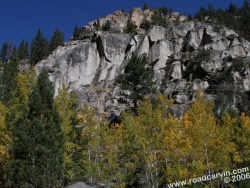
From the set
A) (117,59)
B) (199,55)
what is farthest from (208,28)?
(117,59)

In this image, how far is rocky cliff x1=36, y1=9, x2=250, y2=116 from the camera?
52531 millimetres

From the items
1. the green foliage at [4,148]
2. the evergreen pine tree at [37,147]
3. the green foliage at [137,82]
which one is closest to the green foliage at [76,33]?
the green foliage at [137,82]

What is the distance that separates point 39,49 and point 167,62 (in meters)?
42.8

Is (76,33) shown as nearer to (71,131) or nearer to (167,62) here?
(167,62)

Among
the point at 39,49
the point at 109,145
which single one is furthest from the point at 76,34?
the point at 109,145

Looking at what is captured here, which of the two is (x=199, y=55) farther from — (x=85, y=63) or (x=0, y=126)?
(x=0, y=126)

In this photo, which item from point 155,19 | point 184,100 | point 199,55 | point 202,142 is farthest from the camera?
point 155,19

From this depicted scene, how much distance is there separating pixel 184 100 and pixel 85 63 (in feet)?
112

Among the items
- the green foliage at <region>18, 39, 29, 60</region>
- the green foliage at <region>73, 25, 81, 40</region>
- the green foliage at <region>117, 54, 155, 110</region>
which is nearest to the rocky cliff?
the green foliage at <region>117, 54, 155, 110</region>

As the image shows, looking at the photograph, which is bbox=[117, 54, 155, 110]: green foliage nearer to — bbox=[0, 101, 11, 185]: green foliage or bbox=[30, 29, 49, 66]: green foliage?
bbox=[0, 101, 11, 185]: green foliage

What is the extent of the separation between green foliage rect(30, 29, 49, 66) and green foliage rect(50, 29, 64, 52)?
169 centimetres

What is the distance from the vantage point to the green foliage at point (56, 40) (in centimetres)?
9419

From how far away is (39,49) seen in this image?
91.3 metres

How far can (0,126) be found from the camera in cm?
2134
